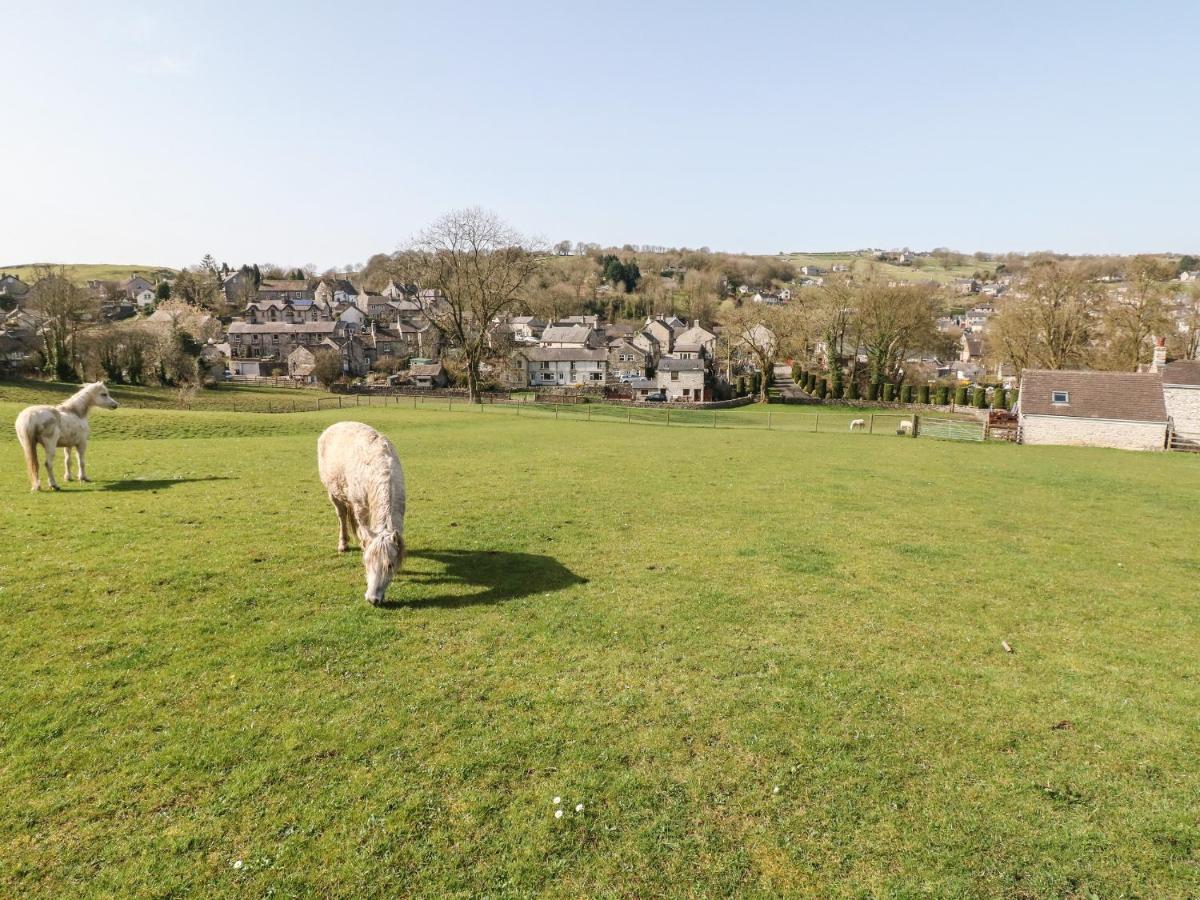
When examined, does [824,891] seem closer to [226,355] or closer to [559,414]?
[559,414]

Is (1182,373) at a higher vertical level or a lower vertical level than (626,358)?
lower

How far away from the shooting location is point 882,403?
73.1 metres

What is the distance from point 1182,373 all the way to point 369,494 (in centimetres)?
5342

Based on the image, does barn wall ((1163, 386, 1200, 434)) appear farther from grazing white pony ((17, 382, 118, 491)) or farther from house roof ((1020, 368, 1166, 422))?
grazing white pony ((17, 382, 118, 491))

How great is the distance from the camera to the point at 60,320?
6106cm

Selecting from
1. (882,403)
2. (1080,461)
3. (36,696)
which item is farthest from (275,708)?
(882,403)

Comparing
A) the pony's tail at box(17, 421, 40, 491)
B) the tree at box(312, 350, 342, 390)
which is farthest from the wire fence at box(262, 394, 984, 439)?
the pony's tail at box(17, 421, 40, 491)

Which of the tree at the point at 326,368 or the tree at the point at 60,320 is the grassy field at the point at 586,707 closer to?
the tree at the point at 60,320

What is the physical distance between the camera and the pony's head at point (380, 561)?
9.95 meters

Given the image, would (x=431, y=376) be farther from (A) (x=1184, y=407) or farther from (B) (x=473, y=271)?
(A) (x=1184, y=407)

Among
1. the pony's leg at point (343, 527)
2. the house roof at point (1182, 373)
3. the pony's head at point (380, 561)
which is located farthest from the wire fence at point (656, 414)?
the pony's head at point (380, 561)

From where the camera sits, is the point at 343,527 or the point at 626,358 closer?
the point at 343,527

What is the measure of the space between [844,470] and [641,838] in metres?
22.2

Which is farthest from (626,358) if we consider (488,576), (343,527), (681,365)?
(488,576)
